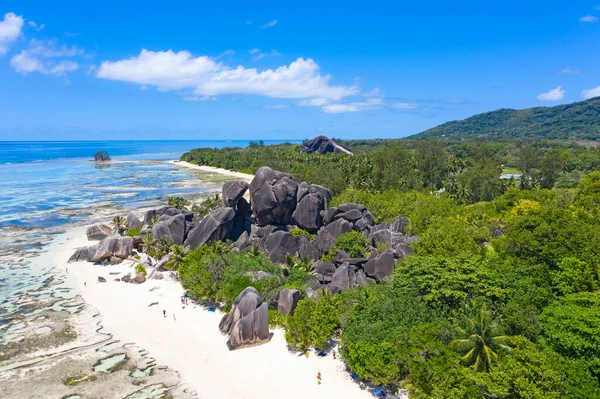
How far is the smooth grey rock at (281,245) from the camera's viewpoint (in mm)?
41562

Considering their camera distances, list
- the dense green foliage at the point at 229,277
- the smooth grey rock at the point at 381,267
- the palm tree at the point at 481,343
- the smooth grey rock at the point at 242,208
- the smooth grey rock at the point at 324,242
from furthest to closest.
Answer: the smooth grey rock at the point at 242,208, the smooth grey rock at the point at 324,242, the smooth grey rock at the point at 381,267, the dense green foliage at the point at 229,277, the palm tree at the point at 481,343

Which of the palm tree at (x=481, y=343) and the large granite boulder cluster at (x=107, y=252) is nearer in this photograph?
the palm tree at (x=481, y=343)

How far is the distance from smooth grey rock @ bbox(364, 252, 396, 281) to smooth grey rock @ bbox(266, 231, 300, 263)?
9093 millimetres

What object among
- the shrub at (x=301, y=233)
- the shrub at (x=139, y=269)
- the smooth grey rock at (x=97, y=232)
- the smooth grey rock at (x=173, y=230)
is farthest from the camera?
the smooth grey rock at (x=97, y=232)

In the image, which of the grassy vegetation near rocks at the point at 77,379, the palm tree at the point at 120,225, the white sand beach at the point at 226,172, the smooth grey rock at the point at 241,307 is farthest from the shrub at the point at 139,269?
the white sand beach at the point at 226,172

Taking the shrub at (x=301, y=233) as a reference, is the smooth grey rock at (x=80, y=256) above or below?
below

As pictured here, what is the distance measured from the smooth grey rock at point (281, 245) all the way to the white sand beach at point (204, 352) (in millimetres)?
10193

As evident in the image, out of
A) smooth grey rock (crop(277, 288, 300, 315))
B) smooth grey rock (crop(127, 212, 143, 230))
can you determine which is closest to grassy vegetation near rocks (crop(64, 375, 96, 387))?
smooth grey rock (crop(277, 288, 300, 315))

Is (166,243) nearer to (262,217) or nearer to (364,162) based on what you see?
(262,217)

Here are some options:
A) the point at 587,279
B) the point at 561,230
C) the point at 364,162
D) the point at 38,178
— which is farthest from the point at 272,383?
the point at 38,178

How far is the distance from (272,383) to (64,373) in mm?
13323

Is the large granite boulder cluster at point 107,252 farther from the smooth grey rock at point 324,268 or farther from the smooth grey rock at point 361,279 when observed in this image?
the smooth grey rock at point 361,279

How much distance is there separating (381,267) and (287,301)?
10992 mm

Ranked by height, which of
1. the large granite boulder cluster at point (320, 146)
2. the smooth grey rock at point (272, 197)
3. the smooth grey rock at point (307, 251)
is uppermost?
the large granite boulder cluster at point (320, 146)
